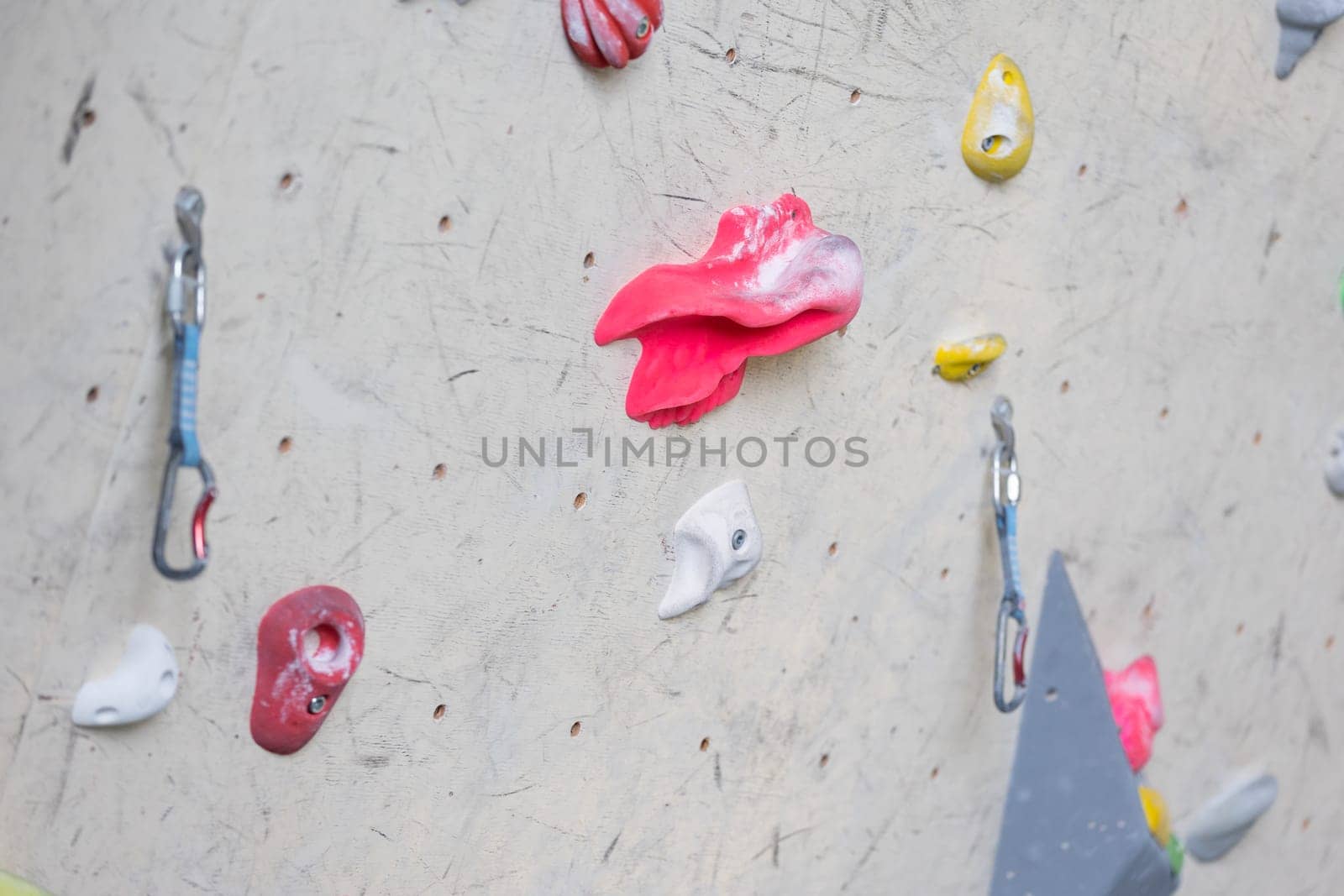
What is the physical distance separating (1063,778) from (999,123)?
60 cm

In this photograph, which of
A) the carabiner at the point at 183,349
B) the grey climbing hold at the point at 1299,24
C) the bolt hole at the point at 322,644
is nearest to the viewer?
the carabiner at the point at 183,349

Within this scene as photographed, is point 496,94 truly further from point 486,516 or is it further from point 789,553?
point 789,553

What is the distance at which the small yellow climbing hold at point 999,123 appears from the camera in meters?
1.01

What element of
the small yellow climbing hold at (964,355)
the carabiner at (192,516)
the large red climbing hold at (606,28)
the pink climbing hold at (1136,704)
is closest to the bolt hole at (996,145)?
the small yellow climbing hold at (964,355)

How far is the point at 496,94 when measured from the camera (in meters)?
→ 0.75

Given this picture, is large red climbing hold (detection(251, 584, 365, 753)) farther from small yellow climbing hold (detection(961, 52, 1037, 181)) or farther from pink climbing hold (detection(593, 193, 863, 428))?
small yellow climbing hold (detection(961, 52, 1037, 181))

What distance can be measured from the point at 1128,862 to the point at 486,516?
31.2 inches

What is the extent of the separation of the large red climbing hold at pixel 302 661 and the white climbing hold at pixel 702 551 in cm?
24

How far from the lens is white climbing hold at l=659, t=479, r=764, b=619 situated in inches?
36.1

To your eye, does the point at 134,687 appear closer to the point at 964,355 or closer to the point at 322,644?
the point at 322,644

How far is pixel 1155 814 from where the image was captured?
1332mm

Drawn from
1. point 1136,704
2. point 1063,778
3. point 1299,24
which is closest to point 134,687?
point 1063,778

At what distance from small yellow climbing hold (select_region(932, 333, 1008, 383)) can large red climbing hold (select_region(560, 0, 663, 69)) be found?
384mm

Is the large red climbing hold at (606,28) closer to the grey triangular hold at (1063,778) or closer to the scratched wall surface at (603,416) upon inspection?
the scratched wall surface at (603,416)
